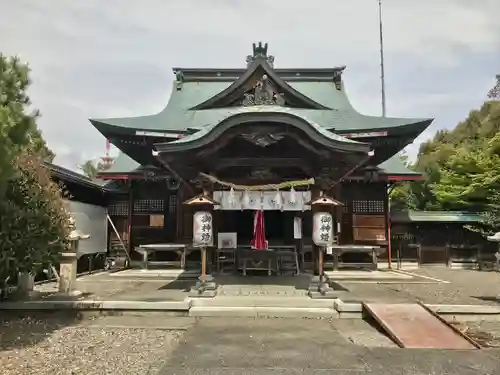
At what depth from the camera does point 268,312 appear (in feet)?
29.5

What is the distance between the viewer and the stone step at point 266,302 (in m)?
9.38

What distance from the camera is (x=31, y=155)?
845 centimetres

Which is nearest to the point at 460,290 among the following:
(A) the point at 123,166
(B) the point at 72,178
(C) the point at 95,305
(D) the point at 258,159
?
(D) the point at 258,159

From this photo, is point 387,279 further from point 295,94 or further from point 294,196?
point 295,94

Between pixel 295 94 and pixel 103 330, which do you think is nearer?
pixel 103 330

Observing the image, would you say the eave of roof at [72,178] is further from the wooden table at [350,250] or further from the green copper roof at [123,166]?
the wooden table at [350,250]

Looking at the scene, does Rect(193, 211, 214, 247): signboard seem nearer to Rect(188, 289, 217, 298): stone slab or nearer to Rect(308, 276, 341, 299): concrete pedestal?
Rect(188, 289, 217, 298): stone slab

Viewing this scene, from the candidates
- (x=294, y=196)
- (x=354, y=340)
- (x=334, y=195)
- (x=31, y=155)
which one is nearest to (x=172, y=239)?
(x=334, y=195)

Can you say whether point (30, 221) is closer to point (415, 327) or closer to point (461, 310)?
point (415, 327)

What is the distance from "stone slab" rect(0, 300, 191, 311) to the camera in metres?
8.93

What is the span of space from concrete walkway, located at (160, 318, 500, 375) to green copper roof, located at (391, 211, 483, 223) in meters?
13.2

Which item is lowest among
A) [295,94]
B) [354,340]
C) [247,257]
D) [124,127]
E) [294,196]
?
[354,340]

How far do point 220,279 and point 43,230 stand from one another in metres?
5.96

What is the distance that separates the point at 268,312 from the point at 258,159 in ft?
14.1
